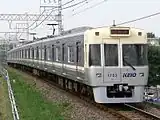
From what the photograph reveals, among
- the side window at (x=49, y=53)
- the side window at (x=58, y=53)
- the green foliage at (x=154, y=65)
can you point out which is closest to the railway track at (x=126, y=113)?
the side window at (x=58, y=53)

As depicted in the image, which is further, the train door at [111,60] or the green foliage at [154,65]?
the green foliage at [154,65]

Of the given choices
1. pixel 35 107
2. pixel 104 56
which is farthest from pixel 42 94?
pixel 104 56

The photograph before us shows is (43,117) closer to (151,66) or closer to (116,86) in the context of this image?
(116,86)

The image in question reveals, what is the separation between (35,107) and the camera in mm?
15406

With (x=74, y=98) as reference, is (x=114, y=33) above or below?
above

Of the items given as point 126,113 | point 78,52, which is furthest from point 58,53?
point 126,113

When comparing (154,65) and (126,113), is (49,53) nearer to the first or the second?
(126,113)

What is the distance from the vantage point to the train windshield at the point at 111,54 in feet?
48.6

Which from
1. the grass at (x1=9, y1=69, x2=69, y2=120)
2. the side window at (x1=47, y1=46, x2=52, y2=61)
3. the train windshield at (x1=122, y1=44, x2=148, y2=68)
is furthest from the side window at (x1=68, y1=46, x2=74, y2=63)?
the side window at (x1=47, y1=46, x2=52, y2=61)

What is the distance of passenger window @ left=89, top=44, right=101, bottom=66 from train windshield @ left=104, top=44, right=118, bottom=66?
233 millimetres

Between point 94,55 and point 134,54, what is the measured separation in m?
1.35

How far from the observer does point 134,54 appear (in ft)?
49.2

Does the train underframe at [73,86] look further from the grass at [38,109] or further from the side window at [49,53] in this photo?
the side window at [49,53]

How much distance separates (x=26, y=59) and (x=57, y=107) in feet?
81.7
